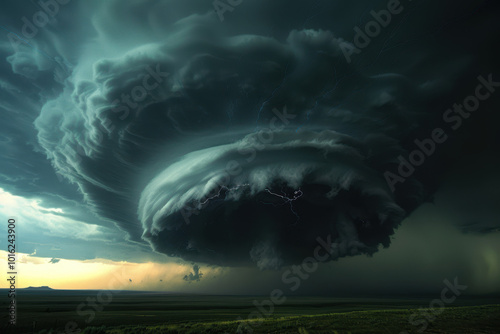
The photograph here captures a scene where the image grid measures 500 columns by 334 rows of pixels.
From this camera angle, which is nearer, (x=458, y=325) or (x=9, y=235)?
(x=9, y=235)

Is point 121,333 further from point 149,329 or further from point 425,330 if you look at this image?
point 425,330

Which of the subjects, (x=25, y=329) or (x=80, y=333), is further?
(x=25, y=329)

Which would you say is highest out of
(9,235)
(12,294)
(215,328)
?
(9,235)

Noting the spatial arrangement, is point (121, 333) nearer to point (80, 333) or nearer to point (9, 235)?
point (80, 333)

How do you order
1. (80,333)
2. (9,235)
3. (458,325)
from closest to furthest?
(80,333) → (9,235) → (458,325)

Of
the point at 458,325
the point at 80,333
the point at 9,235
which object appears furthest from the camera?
the point at 458,325

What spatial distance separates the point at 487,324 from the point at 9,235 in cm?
4806

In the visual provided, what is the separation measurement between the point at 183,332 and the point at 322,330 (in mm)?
12599

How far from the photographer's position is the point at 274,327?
2536cm

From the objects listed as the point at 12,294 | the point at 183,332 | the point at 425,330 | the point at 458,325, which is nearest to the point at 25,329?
the point at 12,294

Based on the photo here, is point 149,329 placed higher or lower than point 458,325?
higher

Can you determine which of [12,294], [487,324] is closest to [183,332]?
[12,294]

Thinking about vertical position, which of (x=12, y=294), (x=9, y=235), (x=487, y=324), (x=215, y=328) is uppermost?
(x=9, y=235)

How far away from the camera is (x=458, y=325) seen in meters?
26.3
